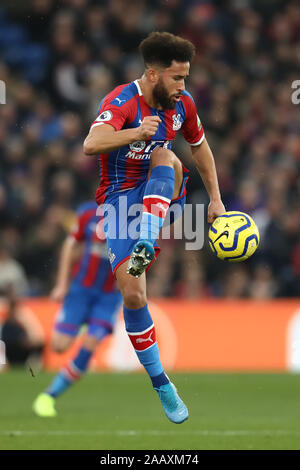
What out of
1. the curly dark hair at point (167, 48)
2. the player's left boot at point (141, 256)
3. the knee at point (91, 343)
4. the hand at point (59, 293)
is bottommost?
the knee at point (91, 343)

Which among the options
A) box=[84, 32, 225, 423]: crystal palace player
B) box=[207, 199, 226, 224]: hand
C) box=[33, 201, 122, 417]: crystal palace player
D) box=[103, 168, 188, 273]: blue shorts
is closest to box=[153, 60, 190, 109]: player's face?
box=[84, 32, 225, 423]: crystal palace player

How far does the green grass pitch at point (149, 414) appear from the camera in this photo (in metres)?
6.70

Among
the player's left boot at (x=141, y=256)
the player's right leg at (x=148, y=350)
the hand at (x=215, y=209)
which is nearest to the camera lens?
the player's left boot at (x=141, y=256)

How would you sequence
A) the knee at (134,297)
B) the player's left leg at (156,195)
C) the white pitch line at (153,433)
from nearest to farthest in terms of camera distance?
the player's left leg at (156,195), the knee at (134,297), the white pitch line at (153,433)

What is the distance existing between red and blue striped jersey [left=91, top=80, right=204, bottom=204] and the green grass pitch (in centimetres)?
179

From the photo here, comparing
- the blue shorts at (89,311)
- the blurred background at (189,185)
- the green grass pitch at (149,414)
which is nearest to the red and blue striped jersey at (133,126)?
the green grass pitch at (149,414)

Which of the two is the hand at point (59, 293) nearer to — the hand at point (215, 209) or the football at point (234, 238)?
the hand at point (215, 209)

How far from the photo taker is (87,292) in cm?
930

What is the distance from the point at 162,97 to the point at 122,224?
84 centimetres

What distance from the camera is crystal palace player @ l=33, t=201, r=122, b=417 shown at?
9039 millimetres

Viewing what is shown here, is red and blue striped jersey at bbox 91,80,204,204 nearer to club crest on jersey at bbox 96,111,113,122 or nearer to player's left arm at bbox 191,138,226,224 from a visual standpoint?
club crest on jersey at bbox 96,111,113,122

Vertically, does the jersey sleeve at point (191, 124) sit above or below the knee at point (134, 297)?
above

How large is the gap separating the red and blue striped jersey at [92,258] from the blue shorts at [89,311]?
7 cm

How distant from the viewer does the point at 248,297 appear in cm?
1280
